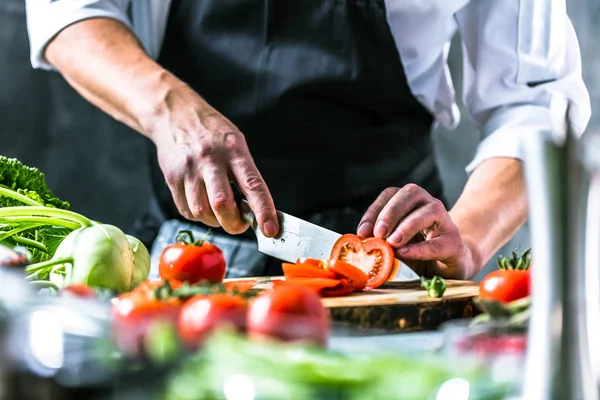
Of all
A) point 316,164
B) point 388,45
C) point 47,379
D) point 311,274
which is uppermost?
point 388,45

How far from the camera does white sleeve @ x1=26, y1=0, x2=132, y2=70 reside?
170 cm

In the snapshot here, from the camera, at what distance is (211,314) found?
69 centimetres

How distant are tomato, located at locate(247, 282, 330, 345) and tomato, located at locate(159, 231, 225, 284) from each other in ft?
1.86

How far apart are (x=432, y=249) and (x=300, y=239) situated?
253 millimetres

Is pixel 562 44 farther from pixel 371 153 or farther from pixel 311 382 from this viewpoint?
pixel 311 382

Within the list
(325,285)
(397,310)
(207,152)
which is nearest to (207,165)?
(207,152)

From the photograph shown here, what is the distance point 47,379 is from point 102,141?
224 centimetres

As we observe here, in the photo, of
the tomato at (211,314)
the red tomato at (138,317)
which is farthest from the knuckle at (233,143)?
the tomato at (211,314)

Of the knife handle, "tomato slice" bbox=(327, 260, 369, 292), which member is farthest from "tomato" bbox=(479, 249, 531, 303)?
A: the knife handle

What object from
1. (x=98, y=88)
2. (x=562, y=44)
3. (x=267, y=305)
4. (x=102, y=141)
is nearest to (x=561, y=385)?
(x=267, y=305)

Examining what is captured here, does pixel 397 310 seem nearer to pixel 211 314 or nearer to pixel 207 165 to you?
pixel 207 165

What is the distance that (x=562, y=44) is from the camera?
6.23 ft

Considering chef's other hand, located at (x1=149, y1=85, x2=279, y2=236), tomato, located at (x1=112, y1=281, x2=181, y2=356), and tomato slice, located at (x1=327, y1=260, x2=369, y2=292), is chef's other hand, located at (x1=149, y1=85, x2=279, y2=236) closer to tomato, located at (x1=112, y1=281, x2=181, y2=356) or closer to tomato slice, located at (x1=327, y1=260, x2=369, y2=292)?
tomato slice, located at (x1=327, y1=260, x2=369, y2=292)

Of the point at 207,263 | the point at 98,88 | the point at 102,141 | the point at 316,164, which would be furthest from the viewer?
the point at 102,141
